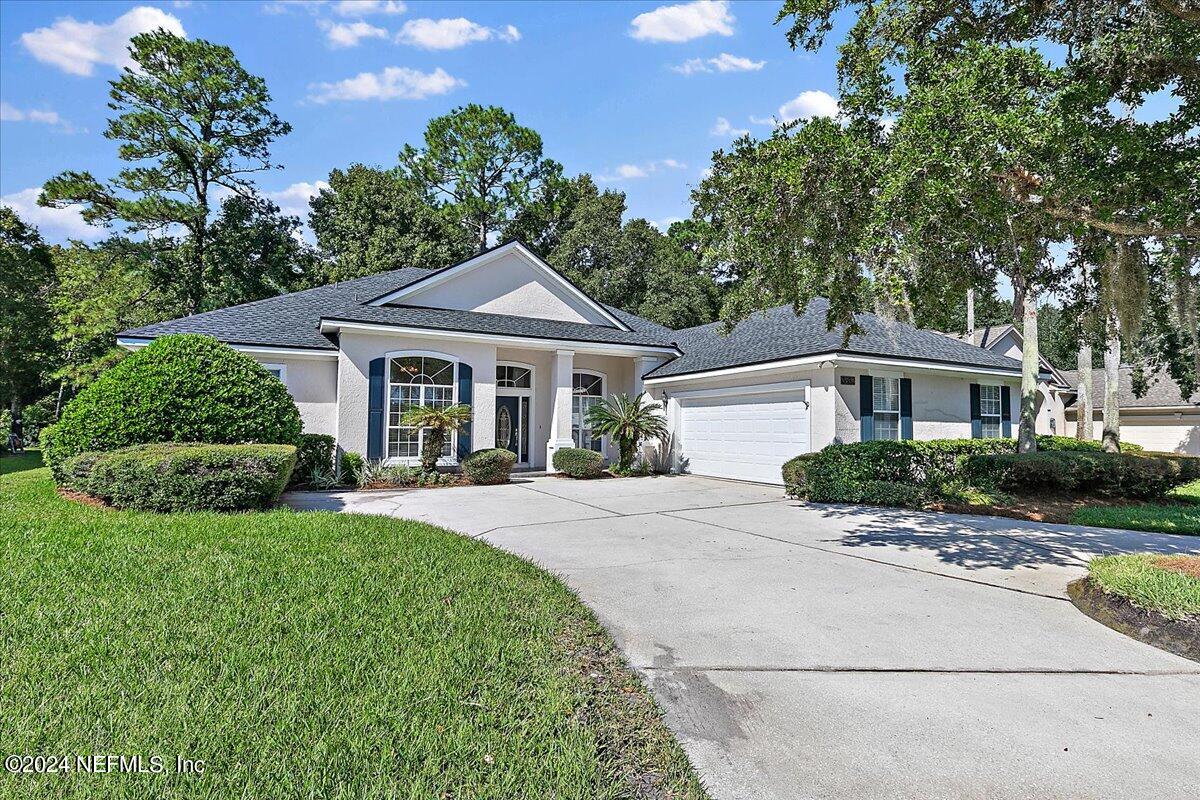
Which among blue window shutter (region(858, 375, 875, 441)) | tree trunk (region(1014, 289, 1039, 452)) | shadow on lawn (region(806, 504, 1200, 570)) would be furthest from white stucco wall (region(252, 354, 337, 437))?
tree trunk (region(1014, 289, 1039, 452))

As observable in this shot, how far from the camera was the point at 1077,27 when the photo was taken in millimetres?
5672

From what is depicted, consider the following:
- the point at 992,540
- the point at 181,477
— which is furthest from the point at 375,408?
the point at 992,540

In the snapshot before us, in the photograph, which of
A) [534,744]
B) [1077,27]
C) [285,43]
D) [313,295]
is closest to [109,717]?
[534,744]

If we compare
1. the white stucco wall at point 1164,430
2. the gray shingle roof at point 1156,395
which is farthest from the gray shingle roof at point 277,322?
the gray shingle roof at point 1156,395

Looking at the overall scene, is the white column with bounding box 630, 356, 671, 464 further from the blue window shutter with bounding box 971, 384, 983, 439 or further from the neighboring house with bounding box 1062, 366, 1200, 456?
the neighboring house with bounding box 1062, 366, 1200, 456

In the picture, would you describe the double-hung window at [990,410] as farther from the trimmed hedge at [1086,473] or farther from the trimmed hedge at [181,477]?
the trimmed hedge at [181,477]

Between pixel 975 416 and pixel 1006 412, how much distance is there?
5.06ft

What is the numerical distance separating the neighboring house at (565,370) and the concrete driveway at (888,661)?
5443 mm

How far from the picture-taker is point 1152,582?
4.68 meters

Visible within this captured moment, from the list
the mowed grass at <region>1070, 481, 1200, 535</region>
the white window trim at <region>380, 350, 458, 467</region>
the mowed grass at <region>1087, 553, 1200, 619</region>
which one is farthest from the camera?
the white window trim at <region>380, 350, 458, 467</region>

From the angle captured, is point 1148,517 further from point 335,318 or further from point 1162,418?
point 1162,418

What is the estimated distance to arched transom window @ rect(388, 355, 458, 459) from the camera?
13.4 m

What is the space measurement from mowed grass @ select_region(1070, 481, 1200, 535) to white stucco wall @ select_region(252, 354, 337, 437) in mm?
14188

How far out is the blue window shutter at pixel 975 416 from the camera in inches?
583
